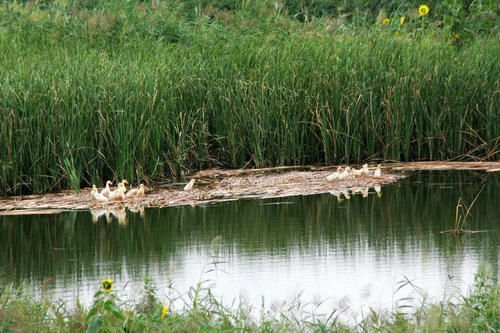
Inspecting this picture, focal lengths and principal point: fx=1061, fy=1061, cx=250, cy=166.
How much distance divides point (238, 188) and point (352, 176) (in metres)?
1.17

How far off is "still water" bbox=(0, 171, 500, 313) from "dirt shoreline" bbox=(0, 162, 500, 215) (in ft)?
0.68

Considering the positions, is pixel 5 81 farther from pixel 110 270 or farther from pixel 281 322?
pixel 281 322

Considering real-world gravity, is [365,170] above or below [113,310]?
above

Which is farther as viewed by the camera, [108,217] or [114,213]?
[114,213]

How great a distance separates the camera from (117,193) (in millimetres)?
9875

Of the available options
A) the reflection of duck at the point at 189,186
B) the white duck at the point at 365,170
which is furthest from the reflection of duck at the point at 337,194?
the reflection of duck at the point at 189,186

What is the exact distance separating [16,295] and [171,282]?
1.13 meters

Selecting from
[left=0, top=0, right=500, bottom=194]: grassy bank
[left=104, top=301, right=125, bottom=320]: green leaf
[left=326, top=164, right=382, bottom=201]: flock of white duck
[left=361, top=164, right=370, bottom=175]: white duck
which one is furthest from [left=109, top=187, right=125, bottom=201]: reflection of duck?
[left=104, top=301, right=125, bottom=320]: green leaf

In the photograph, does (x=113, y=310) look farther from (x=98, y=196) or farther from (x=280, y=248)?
(x=98, y=196)

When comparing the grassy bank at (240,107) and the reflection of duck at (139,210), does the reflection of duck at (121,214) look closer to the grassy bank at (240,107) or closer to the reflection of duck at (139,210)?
the reflection of duck at (139,210)

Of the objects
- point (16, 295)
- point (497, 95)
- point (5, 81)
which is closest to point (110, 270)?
point (16, 295)

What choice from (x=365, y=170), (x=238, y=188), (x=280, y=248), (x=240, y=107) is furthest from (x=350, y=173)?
(x=280, y=248)

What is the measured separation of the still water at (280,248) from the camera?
6.78 m

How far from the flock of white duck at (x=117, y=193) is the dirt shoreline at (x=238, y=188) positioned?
5 centimetres
